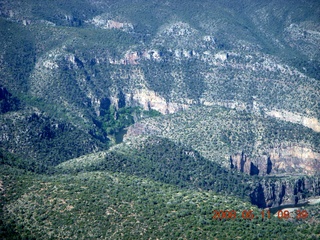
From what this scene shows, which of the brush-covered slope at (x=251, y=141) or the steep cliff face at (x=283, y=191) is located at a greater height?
the brush-covered slope at (x=251, y=141)

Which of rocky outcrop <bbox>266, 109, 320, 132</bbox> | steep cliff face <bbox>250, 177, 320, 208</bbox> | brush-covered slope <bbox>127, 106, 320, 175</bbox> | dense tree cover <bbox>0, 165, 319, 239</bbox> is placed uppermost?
rocky outcrop <bbox>266, 109, 320, 132</bbox>

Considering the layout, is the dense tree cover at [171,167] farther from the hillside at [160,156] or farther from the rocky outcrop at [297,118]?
the rocky outcrop at [297,118]

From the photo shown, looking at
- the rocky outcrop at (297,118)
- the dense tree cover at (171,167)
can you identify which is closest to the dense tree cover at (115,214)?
the dense tree cover at (171,167)

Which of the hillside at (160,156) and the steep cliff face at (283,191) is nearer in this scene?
the hillside at (160,156)

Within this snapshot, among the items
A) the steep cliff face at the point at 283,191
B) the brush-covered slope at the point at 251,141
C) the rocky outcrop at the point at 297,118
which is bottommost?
the steep cliff face at the point at 283,191

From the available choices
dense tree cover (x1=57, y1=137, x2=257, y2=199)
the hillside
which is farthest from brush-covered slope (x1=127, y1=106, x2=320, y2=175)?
dense tree cover (x1=57, y1=137, x2=257, y2=199)

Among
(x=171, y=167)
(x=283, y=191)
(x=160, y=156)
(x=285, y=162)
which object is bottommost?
(x=283, y=191)

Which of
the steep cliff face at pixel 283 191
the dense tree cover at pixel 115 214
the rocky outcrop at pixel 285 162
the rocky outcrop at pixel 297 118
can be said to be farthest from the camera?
the rocky outcrop at pixel 297 118

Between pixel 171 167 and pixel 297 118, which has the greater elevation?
pixel 297 118

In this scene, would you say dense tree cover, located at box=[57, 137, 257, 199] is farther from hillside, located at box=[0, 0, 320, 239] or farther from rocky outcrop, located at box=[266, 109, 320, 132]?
rocky outcrop, located at box=[266, 109, 320, 132]

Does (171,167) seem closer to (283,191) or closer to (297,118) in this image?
(283,191)

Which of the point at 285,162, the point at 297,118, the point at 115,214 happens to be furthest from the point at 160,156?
the point at 297,118

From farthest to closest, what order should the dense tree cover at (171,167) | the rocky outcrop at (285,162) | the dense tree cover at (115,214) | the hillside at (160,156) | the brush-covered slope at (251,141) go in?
1. the rocky outcrop at (285,162)
2. the brush-covered slope at (251,141)
3. the dense tree cover at (171,167)
4. the hillside at (160,156)
5. the dense tree cover at (115,214)
